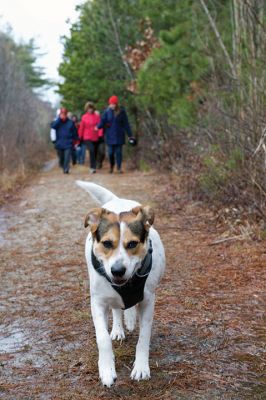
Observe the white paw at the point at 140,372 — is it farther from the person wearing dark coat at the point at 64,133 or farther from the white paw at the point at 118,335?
the person wearing dark coat at the point at 64,133

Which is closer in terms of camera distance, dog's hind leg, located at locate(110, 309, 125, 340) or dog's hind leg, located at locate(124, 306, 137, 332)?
dog's hind leg, located at locate(110, 309, 125, 340)

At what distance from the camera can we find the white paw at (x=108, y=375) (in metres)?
3.67

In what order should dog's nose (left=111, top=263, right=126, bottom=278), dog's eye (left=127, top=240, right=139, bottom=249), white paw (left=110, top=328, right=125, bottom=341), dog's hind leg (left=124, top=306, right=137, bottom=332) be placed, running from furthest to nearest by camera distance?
dog's hind leg (left=124, top=306, right=137, bottom=332) → white paw (left=110, top=328, right=125, bottom=341) → dog's eye (left=127, top=240, right=139, bottom=249) → dog's nose (left=111, top=263, right=126, bottom=278)

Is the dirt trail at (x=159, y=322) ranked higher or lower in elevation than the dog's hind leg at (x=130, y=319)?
lower

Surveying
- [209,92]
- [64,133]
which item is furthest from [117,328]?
[64,133]

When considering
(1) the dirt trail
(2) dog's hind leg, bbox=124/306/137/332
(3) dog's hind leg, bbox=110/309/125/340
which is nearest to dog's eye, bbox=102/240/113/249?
(1) the dirt trail

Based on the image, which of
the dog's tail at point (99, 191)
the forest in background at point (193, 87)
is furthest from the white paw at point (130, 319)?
the forest in background at point (193, 87)

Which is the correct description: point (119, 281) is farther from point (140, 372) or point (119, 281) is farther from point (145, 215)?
point (140, 372)

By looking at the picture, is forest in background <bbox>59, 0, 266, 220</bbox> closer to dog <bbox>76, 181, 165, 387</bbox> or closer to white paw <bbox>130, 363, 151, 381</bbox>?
dog <bbox>76, 181, 165, 387</bbox>

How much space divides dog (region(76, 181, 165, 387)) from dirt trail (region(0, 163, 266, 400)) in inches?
8.3

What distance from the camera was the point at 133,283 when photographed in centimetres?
378

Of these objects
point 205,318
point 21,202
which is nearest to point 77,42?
point 21,202

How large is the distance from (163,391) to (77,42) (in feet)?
69.8

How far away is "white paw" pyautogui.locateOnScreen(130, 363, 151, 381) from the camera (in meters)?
3.82
